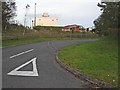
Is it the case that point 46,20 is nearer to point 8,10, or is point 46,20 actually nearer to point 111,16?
point 8,10

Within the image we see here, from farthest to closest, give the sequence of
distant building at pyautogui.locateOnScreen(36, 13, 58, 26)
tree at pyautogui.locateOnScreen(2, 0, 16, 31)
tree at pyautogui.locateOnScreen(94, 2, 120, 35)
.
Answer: distant building at pyautogui.locateOnScreen(36, 13, 58, 26) → tree at pyautogui.locateOnScreen(2, 0, 16, 31) → tree at pyautogui.locateOnScreen(94, 2, 120, 35)

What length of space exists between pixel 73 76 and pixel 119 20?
65.9 feet

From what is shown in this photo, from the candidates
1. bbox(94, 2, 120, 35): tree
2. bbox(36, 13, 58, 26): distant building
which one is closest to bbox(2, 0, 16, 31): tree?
bbox(94, 2, 120, 35): tree

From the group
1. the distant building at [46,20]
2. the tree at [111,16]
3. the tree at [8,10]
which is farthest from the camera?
the distant building at [46,20]

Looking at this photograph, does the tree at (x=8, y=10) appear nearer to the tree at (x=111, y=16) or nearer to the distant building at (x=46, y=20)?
the tree at (x=111, y=16)

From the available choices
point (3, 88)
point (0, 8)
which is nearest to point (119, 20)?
point (0, 8)

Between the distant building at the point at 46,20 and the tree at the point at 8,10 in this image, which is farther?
the distant building at the point at 46,20

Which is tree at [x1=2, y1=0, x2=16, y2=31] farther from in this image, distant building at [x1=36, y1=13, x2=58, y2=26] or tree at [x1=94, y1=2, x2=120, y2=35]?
distant building at [x1=36, y1=13, x2=58, y2=26]

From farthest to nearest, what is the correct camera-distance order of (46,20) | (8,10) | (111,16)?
(46,20) → (8,10) → (111,16)

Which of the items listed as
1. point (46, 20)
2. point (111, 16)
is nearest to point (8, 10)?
point (111, 16)

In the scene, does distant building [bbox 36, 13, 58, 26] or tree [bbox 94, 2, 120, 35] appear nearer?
tree [bbox 94, 2, 120, 35]

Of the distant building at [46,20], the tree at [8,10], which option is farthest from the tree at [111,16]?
the distant building at [46,20]

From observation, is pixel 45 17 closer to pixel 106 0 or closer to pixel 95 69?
pixel 106 0

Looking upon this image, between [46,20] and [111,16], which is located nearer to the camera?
[111,16]
